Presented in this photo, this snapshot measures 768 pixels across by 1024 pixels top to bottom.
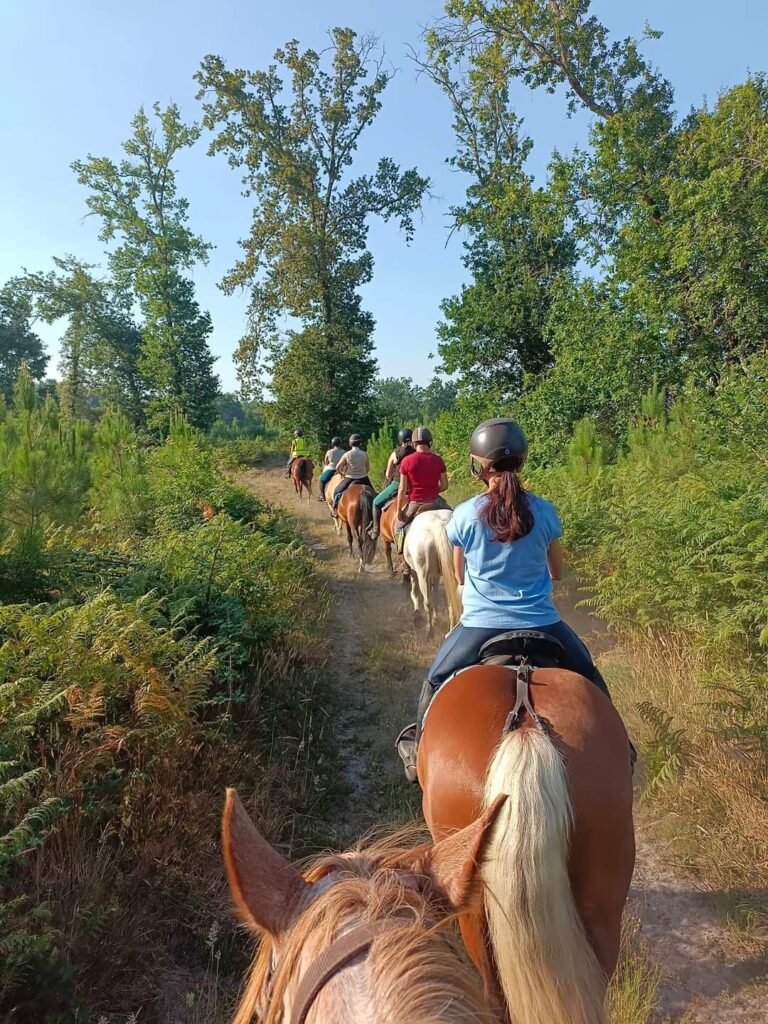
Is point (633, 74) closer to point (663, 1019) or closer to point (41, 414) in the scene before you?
point (41, 414)

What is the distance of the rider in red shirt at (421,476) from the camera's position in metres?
7.37

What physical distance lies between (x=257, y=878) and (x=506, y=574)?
1801 mm

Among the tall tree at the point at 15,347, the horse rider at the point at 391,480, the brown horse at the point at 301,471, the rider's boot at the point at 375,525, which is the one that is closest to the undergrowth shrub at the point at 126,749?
the horse rider at the point at 391,480

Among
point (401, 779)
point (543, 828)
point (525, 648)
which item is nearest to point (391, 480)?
point (401, 779)

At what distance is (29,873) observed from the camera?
2445mm

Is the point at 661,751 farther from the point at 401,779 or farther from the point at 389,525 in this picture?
the point at 389,525

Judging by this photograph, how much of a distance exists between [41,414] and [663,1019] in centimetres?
1074

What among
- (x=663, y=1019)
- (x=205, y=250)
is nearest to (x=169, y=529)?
(x=663, y=1019)

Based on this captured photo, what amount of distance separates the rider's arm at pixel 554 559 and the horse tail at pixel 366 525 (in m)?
6.82

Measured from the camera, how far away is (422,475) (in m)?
7.36

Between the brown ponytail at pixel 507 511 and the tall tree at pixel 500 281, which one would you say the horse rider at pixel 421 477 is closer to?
the brown ponytail at pixel 507 511

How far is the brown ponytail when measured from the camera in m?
2.59

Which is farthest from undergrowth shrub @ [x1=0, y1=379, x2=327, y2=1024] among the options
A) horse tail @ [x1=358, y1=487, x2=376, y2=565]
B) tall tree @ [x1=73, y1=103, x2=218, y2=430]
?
tall tree @ [x1=73, y1=103, x2=218, y2=430]

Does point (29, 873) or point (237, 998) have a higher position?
point (29, 873)
